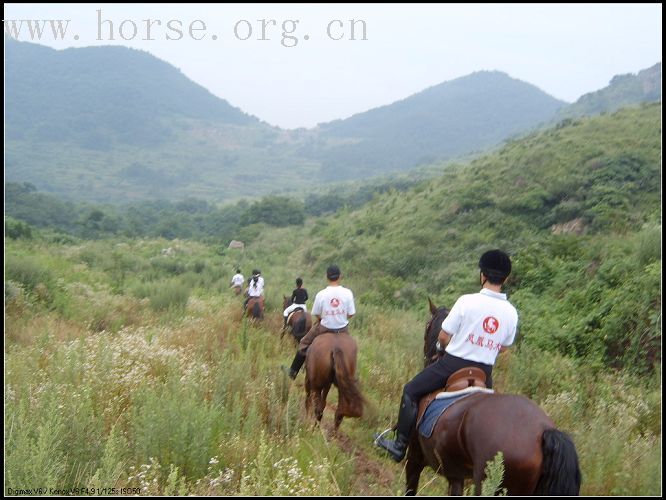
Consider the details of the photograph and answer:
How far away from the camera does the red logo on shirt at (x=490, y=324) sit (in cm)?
416

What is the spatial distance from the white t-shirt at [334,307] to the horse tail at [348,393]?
0.72 m

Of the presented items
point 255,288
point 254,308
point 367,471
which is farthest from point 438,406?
point 255,288

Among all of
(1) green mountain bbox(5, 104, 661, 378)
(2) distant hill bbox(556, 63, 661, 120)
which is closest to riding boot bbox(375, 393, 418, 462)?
(1) green mountain bbox(5, 104, 661, 378)

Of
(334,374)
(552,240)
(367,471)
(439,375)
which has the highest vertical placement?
(552,240)

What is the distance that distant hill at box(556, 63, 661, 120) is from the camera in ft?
315

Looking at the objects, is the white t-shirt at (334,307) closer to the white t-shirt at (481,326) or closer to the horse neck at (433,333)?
the horse neck at (433,333)

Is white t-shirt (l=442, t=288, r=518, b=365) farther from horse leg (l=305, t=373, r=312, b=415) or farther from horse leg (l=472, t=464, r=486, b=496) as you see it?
horse leg (l=305, t=373, r=312, b=415)

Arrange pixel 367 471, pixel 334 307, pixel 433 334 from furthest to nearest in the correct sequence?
pixel 334 307 < pixel 367 471 < pixel 433 334

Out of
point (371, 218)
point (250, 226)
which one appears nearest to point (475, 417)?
point (371, 218)

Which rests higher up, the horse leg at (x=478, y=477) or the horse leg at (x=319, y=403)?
the horse leg at (x=478, y=477)

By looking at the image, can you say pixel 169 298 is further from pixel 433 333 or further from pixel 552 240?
pixel 552 240

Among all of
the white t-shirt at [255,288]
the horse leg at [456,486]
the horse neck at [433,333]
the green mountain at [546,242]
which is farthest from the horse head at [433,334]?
the white t-shirt at [255,288]

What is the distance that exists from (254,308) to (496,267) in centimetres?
976

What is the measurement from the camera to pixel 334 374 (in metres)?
6.53
